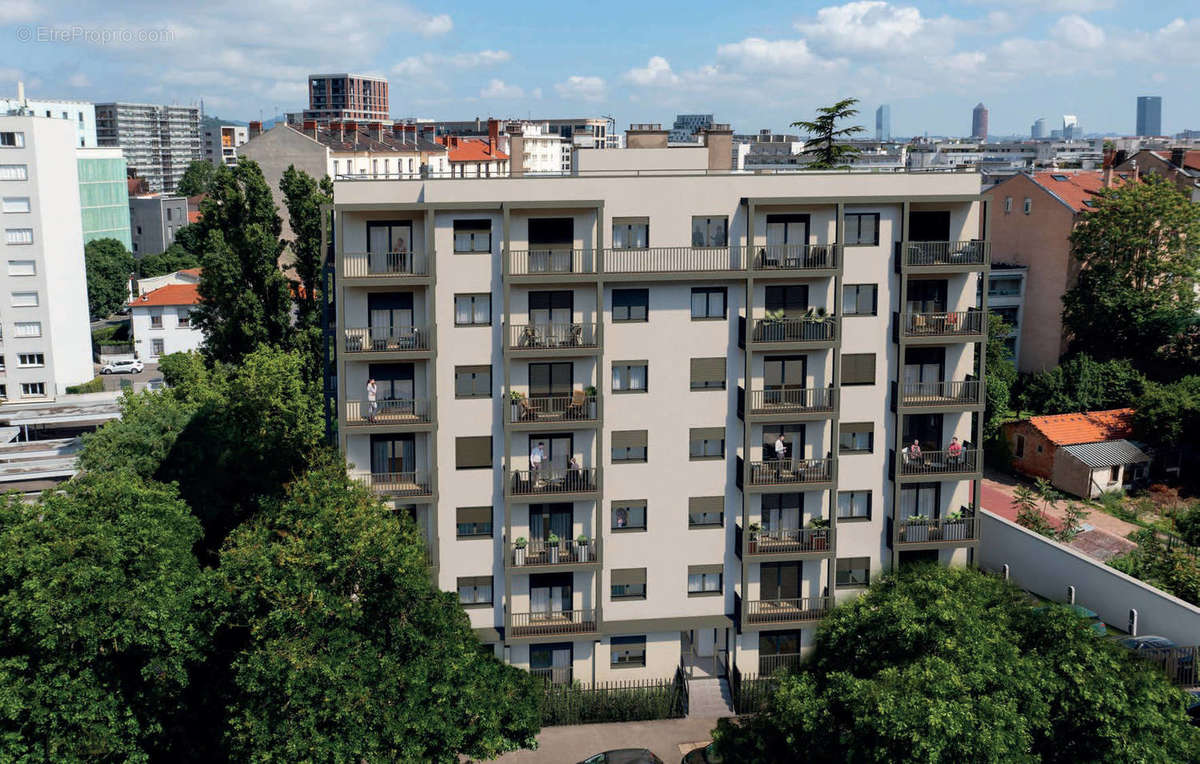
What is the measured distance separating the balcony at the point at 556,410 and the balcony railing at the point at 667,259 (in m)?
5.11

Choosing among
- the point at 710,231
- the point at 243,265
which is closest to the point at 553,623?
the point at 710,231

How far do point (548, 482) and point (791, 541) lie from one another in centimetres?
1009

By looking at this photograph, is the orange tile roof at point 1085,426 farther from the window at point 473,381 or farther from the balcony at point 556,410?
the window at point 473,381

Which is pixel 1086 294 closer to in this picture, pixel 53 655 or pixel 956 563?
pixel 956 563

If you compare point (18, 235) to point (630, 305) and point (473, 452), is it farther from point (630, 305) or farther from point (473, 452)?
point (630, 305)

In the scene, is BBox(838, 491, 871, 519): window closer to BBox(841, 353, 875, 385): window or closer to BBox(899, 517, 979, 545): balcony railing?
Result: BBox(899, 517, 979, 545): balcony railing

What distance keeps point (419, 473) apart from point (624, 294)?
1049cm

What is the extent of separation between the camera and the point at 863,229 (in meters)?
40.8

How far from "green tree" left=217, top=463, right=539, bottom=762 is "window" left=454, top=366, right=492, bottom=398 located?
6196 millimetres

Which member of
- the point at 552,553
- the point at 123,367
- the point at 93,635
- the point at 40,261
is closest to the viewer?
the point at 93,635

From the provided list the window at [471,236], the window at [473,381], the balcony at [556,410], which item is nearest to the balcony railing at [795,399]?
the balcony at [556,410]

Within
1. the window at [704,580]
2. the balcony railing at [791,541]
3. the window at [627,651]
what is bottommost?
the window at [627,651]

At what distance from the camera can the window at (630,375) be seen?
3988 cm

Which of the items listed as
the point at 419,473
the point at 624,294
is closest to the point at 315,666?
the point at 419,473
